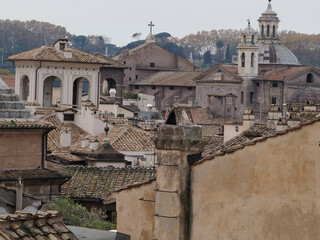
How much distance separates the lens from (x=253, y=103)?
9619cm

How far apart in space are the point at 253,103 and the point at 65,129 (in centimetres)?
5623

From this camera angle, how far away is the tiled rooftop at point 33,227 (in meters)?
9.89

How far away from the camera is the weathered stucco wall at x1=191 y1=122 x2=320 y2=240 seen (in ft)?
32.7

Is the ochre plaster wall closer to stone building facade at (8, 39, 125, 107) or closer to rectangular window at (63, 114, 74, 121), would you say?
rectangular window at (63, 114, 74, 121)

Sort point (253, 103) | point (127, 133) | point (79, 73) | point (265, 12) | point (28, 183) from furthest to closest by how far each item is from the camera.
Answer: point (265, 12)
point (253, 103)
point (79, 73)
point (127, 133)
point (28, 183)

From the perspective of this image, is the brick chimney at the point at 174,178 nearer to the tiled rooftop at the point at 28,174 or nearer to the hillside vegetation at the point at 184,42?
the tiled rooftop at the point at 28,174

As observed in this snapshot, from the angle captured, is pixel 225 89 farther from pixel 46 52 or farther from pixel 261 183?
pixel 261 183

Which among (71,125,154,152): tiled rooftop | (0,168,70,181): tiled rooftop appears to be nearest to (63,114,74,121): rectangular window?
(71,125,154,152): tiled rooftop

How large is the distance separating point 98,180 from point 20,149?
3.90 m

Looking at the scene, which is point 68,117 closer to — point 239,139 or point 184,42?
point 239,139

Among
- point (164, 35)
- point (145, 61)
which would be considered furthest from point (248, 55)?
point (164, 35)

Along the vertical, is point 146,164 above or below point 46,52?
below

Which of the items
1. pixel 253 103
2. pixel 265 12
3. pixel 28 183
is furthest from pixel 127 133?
pixel 265 12

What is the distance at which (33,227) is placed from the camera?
1032cm
